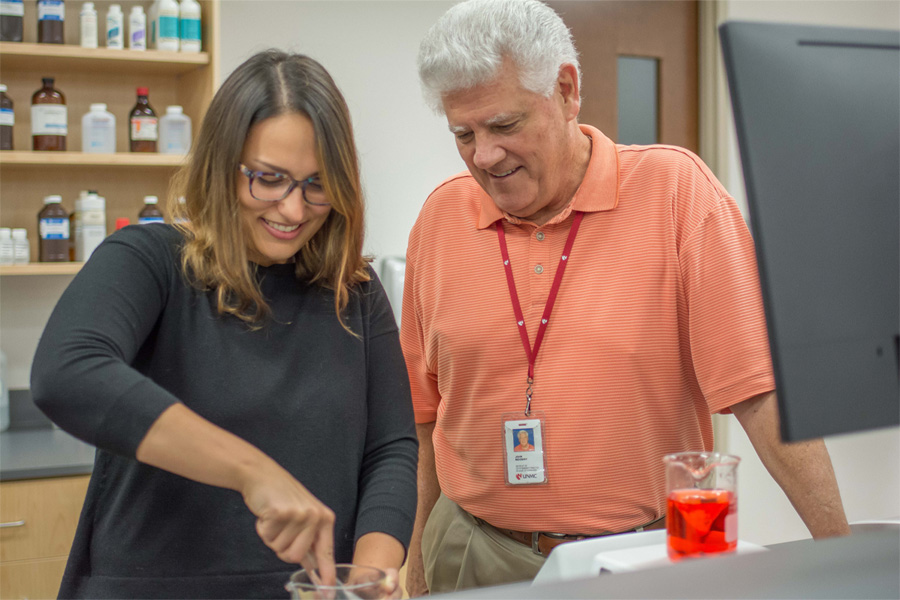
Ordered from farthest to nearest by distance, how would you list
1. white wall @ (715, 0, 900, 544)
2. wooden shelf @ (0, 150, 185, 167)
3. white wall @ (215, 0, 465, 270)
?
white wall @ (715, 0, 900, 544) < white wall @ (215, 0, 465, 270) < wooden shelf @ (0, 150, 185, 167)

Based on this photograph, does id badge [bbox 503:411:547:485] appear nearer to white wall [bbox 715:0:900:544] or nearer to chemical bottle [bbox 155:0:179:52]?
chemical bottle [bbox 155:0:179:52]

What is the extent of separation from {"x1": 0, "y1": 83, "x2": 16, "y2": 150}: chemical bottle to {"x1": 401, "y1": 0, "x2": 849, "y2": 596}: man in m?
1.78

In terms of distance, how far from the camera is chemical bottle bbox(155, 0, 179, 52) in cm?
263

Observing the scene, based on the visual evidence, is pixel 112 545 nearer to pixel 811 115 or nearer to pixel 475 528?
pixel 475 528

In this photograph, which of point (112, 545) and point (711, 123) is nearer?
point (112, 545)

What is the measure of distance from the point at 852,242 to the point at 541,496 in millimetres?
804

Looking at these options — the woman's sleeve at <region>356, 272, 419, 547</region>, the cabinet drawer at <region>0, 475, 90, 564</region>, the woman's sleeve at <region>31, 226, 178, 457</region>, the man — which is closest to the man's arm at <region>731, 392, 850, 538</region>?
the man

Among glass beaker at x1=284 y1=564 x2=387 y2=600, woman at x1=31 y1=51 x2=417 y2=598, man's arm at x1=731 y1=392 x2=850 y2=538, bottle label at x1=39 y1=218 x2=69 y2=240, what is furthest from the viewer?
bottle label at x1=39 y1=218 x2=69 y2=240

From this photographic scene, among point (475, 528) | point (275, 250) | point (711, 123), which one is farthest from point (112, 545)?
point (711, 123)

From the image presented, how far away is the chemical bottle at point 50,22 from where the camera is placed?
102 inches

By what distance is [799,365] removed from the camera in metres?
0.62

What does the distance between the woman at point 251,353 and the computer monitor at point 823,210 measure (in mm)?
604

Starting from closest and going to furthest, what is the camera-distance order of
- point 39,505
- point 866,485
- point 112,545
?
point 112,545
point 39,505
point 866,485

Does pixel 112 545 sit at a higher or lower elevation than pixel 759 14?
lower
